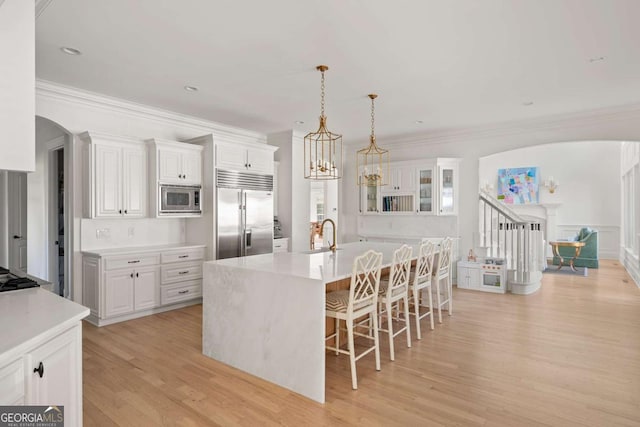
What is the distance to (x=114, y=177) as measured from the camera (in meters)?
4.51

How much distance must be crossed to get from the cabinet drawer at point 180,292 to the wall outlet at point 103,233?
37.4 inches

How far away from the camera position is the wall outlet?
4652 millimetres

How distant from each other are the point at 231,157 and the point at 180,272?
1745mm

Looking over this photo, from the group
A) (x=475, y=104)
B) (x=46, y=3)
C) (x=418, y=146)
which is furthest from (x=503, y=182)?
(x=46, y=3)

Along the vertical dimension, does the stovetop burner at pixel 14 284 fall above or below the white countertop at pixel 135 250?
above

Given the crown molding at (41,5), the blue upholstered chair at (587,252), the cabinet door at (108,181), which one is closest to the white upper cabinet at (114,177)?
the cabinet door at (108,181)

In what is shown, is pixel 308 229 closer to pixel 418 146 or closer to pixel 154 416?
pixel 418 146

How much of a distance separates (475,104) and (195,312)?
4.61 m

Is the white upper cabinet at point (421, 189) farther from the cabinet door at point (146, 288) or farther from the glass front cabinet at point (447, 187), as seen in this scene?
the cabinet door at point (146, 288)

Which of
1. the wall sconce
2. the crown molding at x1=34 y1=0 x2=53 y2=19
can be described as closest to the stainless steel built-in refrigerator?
the crown molding at x1=34 y1=0 x2=53 y2=19

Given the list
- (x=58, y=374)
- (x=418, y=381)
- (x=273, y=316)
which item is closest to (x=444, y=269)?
(x=418, y=381)

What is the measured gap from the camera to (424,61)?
3.56m

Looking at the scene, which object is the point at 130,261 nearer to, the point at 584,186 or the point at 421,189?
the point at 421,189

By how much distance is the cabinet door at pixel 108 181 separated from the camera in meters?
4.36
